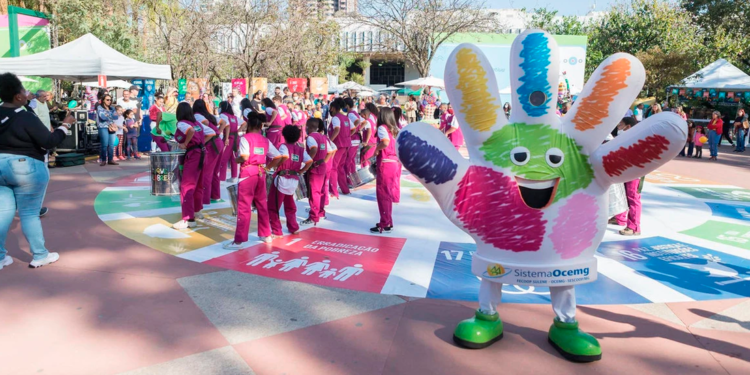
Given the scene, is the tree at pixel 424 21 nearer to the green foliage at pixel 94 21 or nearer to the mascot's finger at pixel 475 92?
the green foliage at pixel 94 21

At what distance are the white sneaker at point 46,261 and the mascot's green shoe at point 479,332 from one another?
4.47 meters

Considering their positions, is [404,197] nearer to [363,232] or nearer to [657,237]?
[363,232]

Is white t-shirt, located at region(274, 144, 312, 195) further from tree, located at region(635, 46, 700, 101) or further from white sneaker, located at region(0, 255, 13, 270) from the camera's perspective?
tree, located at region(635, 46, 700, 101)

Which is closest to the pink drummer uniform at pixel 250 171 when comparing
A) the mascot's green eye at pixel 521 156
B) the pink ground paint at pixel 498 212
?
the pink ground paint at pixel 498 212

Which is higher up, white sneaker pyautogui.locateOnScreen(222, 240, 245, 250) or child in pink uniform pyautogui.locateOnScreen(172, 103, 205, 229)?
child in pink uniform pyautogui.locateOnScreen(172, 103, 205, 229)

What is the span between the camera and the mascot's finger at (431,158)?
3.64 meters

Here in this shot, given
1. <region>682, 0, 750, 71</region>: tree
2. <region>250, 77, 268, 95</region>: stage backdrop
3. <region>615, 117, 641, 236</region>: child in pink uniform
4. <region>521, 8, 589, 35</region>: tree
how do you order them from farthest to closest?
1. <region>521, 8, 589, 35</region>: tree
2. <region>682, 0, 750, 71</region>: tree
3. <region>250, 77, 268, 95</region>: stage backdrop
4. <region>615, 117, 641, 236</region>: child in pink uniform

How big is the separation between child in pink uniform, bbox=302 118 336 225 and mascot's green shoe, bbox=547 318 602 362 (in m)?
4.15

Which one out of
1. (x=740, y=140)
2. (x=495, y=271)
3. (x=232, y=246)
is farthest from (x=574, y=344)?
(x=740, y=140)

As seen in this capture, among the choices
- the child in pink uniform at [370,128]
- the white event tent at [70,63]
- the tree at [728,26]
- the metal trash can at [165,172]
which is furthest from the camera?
the tree at [728,26]

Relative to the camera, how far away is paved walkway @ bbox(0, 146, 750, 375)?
3.82 meters

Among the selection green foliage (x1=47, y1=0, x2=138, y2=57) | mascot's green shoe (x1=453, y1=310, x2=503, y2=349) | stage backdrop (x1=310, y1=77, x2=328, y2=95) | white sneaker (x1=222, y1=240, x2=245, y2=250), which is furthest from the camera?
stage backdrop (x1=310, y1=77, x2=328, y2=95)

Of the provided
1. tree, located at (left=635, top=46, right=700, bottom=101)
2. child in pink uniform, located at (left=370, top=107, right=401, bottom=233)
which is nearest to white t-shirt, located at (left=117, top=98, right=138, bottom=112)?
child in pink uniform, located at (left=370, top=107, right=401, bottom=233)

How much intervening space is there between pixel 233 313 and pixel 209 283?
2.79 feet
